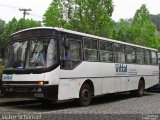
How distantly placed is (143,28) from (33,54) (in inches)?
1408

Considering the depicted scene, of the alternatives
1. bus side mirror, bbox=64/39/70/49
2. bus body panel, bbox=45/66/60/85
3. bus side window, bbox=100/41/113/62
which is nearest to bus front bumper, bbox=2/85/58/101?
bus body panel, bbox=45/66/60/85

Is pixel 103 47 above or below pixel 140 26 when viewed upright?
below

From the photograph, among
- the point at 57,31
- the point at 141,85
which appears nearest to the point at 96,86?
the point at 57,31

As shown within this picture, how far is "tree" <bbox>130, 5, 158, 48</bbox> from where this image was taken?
1900 inches

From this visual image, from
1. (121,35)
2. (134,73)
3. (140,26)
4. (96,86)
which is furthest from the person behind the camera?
(121,35)

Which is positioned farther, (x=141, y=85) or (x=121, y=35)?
(x=121, y=35)

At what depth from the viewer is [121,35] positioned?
177 feet

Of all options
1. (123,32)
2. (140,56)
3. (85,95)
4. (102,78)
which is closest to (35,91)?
(85,95)

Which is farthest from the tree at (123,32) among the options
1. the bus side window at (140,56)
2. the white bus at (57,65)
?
the white bus at (57,65)

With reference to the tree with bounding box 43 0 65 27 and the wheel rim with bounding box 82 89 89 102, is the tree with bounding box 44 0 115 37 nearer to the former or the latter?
the tree with bounding box 43 0 65 27

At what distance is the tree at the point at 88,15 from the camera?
101 feet

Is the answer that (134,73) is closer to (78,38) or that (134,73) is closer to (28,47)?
(78,38)

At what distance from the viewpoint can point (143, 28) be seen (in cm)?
4812

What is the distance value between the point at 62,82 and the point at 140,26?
3597 cm
